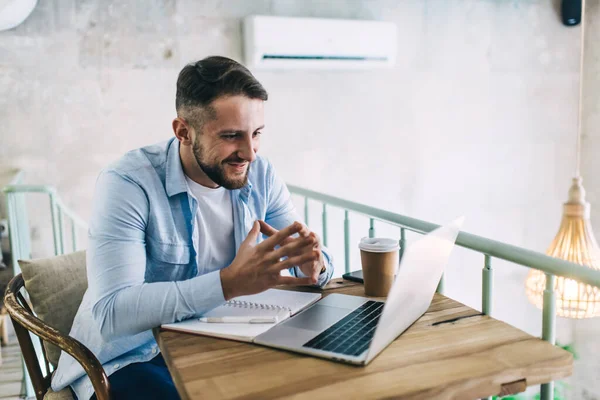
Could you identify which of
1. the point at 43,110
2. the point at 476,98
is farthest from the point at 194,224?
the point at 476,98

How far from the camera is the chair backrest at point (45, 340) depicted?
3.71 ft

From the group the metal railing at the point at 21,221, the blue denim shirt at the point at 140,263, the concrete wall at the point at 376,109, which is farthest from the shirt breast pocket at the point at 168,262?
the concrete wall at the point at 376,109

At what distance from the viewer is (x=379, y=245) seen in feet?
4.13

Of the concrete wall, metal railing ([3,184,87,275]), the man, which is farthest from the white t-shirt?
the concrete wall

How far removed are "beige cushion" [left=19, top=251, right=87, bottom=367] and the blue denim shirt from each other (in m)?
0.13

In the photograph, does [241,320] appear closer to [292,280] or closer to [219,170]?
[292,280]

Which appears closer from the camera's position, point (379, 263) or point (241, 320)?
point (241, 320)

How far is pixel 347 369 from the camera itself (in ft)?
2.92

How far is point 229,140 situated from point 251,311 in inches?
16.3

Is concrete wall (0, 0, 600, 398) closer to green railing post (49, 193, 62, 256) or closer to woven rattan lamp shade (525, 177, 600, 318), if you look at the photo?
green railing post (49, 193, 62, 256)

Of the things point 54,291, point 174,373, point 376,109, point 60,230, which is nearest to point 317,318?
point 174,373

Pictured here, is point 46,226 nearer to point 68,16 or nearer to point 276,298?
point 68,16

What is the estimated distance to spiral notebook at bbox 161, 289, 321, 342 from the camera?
3.44ft

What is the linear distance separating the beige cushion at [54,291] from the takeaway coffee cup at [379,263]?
2.65 ft
